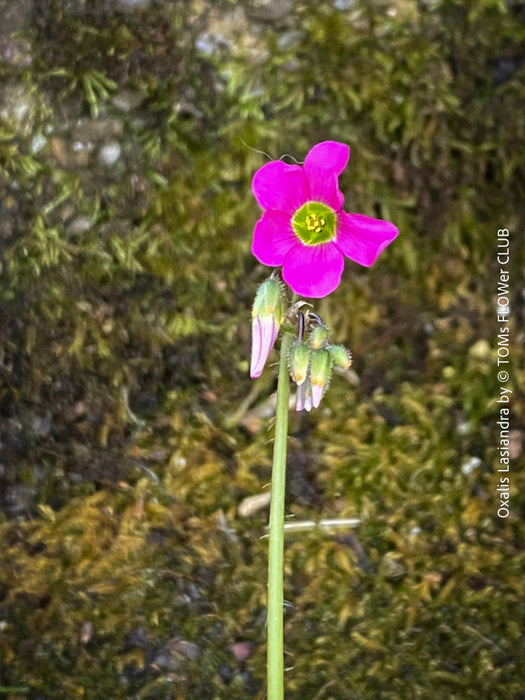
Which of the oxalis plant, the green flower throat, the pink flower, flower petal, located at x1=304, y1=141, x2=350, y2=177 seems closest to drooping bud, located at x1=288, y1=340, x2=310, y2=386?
the oxalis plant

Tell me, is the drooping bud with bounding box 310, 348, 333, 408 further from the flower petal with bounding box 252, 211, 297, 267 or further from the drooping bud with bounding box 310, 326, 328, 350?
the flower petal with bounding box 252, 211, 297, 267

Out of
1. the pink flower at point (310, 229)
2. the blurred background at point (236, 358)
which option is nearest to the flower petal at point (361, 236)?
the pink flower at point (310, 229)

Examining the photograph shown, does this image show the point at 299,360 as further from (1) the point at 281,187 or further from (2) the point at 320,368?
(1) the point at 281,187

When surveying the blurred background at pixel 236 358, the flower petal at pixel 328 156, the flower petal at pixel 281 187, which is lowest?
the blurred background at pixel 236 358

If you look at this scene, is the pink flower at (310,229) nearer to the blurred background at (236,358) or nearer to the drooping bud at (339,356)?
the drooping bud at (339,356)

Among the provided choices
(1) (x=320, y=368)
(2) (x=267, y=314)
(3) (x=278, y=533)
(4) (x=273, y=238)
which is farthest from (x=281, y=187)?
(3) (x=278, y=533)

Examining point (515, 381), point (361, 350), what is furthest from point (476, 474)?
point (361, 350)
